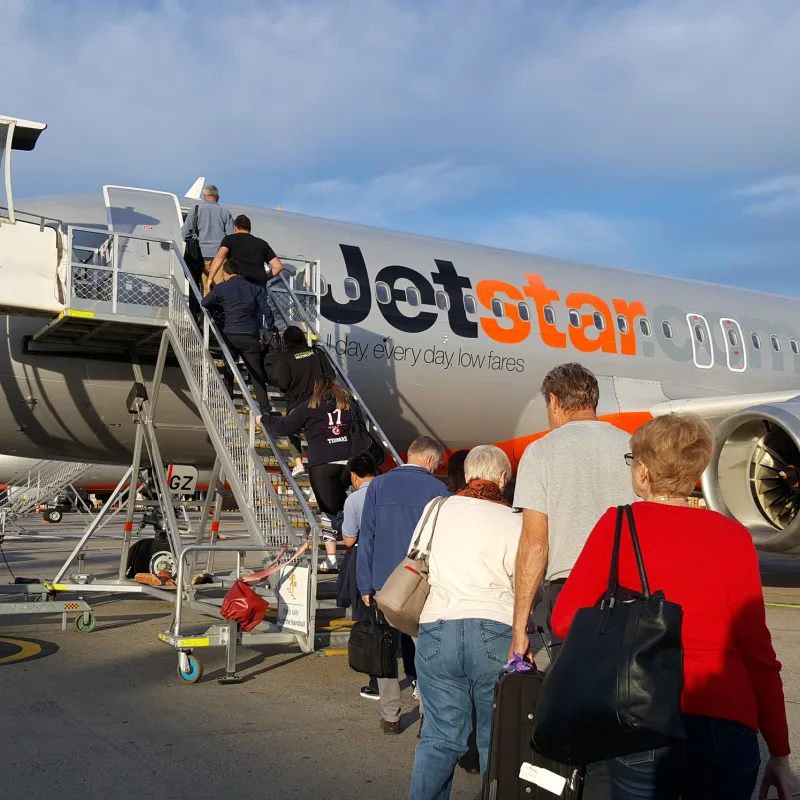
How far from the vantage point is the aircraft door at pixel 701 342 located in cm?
1284

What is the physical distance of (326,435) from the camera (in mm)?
7246

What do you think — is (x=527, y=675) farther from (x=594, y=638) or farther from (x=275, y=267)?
(x=275, y=267)

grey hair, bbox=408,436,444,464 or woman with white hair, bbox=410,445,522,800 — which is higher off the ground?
grey hair, bbox=408,436,444,464

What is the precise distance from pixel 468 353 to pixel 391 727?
6.27 meters

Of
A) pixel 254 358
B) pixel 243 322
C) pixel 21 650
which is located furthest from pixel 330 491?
pixel 21 650

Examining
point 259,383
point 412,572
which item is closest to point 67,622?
point 259,383

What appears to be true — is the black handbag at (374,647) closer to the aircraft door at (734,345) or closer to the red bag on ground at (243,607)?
the red bag on ground at (243,607)

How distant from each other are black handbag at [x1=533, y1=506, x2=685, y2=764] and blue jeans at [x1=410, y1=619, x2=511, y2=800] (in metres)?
1.14

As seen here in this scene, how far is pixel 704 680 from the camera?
2316mm

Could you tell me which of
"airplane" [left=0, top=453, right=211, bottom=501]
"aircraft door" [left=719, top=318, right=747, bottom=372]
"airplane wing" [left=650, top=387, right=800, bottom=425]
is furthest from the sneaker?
"airplane" [left=0, top=453, right=211, bottom=501]

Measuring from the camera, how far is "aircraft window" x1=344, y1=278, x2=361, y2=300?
10.2 meters

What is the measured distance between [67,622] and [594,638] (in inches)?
300

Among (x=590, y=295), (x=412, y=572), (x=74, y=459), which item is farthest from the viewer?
(x=590, y=295)

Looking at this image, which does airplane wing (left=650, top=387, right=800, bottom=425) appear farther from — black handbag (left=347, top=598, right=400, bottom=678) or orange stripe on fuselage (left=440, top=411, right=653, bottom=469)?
black handbag (left=347, top=598, right=400, bottom=678)
